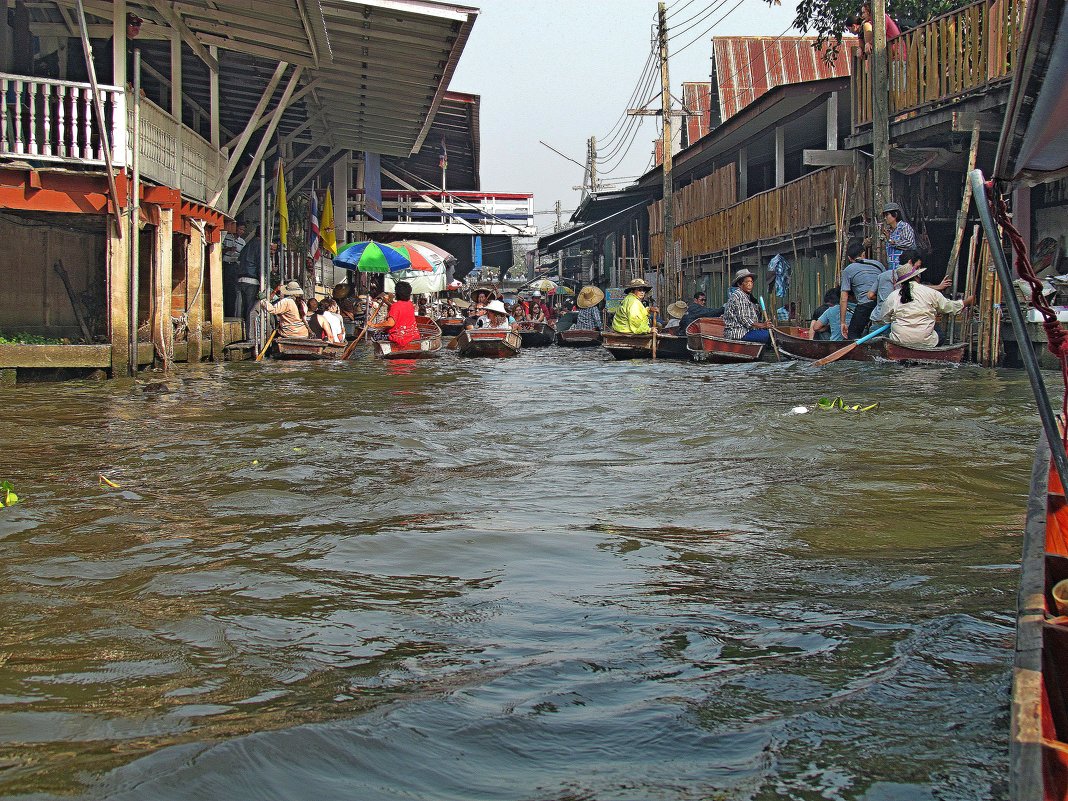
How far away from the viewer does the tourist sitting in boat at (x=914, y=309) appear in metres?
12.2

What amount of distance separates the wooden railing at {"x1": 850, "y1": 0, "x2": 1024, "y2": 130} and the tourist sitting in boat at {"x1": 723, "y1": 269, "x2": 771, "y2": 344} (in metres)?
3.28

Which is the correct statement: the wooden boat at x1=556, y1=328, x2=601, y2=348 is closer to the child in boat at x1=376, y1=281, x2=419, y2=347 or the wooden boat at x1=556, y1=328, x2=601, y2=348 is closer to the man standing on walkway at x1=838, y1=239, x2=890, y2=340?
the child in boat at x1=376, y1=281, x2=419, y2=347

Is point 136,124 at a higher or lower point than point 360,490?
higher

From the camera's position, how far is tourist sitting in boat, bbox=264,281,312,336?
1630cm

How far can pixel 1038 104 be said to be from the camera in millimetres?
2992

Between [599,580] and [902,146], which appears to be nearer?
[599,580]

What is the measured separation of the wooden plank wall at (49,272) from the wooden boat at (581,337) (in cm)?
1222

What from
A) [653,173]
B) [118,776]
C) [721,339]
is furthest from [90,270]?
[653,173]

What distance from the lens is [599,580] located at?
3.91 metres

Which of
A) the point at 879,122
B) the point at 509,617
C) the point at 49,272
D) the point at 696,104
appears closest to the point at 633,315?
the point at 879,122

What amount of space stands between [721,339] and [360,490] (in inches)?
436

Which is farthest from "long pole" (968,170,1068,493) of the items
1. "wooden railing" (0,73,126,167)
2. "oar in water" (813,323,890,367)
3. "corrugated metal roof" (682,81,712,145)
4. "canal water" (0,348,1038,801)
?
"corrugated metal roof" (682,81,712,145)

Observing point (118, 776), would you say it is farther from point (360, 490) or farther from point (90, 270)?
→ point (90, 270)

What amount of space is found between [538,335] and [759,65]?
989 centimetres
